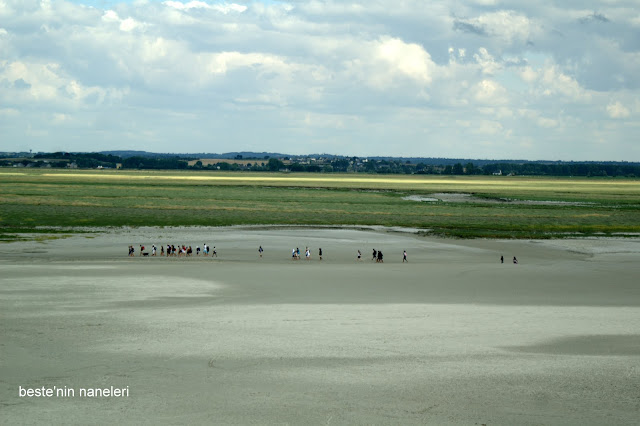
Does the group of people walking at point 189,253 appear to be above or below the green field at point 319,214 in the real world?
below

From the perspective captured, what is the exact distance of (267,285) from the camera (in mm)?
32875

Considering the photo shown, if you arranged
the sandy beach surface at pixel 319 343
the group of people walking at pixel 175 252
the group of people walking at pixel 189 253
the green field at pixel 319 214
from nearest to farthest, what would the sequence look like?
the sandy beach surface at pixel 319 343
the group of people walking at pixel 189 253
the group of people walking at pixel 175 252
the green field at pixel 319 214

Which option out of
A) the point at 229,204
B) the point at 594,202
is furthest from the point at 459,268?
the point at 594,202

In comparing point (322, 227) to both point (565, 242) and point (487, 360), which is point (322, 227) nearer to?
point (565, 242)

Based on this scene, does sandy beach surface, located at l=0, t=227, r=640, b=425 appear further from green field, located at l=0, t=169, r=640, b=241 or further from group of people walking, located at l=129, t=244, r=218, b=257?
green field, located at l=0, t=169, r=640, b=241

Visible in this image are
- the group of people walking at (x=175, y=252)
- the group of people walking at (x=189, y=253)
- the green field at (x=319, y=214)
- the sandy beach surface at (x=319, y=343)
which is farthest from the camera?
the green field at (x=319, y=214)

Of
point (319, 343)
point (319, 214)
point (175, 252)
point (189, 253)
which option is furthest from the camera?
point (319, 214)

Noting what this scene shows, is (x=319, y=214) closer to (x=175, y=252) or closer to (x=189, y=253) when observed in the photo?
(x=175, y=252)

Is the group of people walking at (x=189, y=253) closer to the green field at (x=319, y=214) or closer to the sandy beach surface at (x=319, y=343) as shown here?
the sandy beach surface at (x=319, y=343)

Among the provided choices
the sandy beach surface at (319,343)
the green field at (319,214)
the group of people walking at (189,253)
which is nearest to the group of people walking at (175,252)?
the group of people walking at (189,253)

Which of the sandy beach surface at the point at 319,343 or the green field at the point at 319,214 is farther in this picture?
the green field at the point at 319,214

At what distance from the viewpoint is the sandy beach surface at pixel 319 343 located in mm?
16406

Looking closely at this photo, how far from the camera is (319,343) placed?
21844 millimetres

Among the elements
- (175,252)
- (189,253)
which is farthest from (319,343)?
(175,252)
